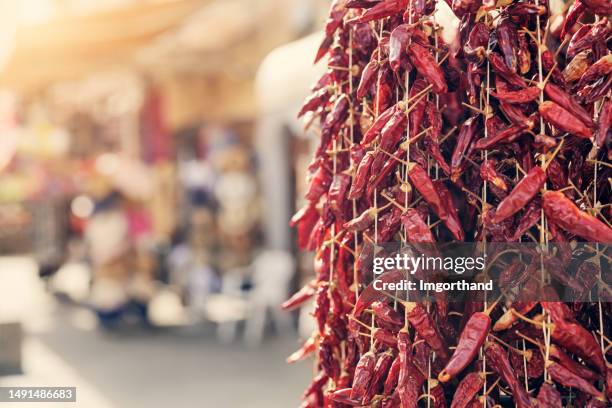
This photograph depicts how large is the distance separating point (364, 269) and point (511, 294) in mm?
304

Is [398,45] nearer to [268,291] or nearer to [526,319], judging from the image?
[526,319]

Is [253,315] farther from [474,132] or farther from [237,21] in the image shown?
[474,132]

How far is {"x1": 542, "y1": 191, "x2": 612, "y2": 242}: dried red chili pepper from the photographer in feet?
4.41

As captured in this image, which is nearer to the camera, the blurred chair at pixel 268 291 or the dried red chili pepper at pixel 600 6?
the dried red chili pepper at pixel 600 6

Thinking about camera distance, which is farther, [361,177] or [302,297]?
[302,297]

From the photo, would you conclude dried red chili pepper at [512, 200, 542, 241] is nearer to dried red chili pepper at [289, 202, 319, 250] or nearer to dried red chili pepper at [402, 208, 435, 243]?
dried red chili pepper at [402, 208, 435, 243]

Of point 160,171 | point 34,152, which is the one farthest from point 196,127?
point 34,152

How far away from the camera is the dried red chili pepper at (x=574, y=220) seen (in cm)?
134

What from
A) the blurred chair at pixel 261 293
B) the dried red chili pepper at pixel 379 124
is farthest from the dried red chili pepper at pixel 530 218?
the blurred chair at pixel 261 293

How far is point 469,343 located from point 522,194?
0.96ft

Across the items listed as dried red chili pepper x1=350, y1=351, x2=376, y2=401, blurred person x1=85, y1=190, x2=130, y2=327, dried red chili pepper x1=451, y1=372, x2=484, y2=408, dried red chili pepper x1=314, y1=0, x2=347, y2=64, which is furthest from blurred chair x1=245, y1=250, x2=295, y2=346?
dried red chili pepper x1=451, y1=372, x2=484, y2=408

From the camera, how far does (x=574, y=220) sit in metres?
1.34

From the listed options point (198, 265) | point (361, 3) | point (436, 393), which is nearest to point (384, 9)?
point (361, 3)

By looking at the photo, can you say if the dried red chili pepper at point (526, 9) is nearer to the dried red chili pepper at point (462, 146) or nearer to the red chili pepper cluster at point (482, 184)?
the red chili pepper cluster at point (482, 184)
